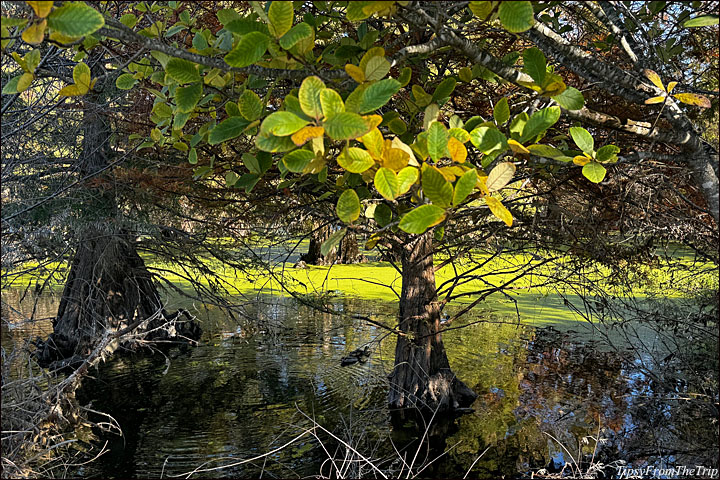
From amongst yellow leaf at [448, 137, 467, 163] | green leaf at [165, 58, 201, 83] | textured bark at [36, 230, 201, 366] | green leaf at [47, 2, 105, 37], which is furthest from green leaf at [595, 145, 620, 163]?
textured bark at [36, 230, 201, 366]

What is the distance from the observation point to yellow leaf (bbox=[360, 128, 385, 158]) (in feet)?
5.51

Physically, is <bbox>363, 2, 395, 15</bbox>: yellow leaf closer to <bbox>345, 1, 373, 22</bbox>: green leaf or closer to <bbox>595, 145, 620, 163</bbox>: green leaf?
<bbox>345, 1, 373, 22</bbox>: green leaf

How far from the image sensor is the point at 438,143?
1735 mm

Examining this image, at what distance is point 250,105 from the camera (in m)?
1.95

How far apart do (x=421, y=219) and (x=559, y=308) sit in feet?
25.8

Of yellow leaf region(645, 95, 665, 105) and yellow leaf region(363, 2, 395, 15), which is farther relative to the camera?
yellow leaf region(645, 95, 665, 105)

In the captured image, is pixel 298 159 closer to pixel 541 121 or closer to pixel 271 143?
pixel 271 143

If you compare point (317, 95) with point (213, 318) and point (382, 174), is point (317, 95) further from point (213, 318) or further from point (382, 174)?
point (213, 318)

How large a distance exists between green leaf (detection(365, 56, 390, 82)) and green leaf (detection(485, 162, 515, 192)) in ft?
1.53

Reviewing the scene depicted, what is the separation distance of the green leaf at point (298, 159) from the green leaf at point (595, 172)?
3.04 ft

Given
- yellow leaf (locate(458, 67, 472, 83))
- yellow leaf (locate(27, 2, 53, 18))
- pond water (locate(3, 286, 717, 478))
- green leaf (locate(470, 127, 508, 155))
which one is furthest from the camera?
pond water (locate(3, 286, 717, 478))

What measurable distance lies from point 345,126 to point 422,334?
A: 3.52 m

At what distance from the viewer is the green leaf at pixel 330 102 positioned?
1551 millimetres

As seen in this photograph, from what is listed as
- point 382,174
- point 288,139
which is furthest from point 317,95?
point 382,174
